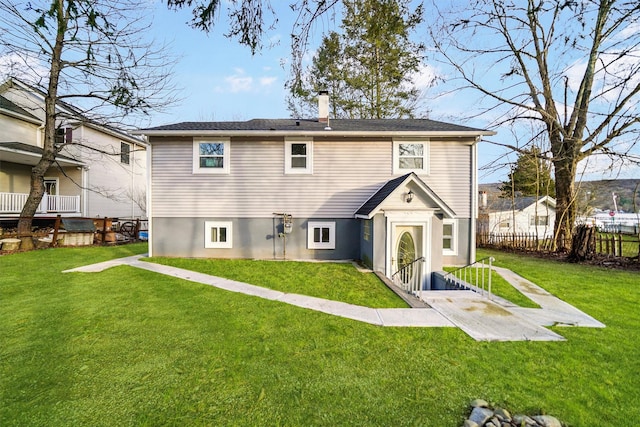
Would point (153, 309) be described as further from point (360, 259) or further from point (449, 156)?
point (449, 156)

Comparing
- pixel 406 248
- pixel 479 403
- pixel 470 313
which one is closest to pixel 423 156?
pixel 406 248

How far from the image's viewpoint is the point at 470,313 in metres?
5.25

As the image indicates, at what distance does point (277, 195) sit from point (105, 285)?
5.47 metres

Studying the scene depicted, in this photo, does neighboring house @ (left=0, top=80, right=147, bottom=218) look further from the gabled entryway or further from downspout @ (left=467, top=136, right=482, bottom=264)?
downspout @ (left=467, top=136, right=482, bottom=264)

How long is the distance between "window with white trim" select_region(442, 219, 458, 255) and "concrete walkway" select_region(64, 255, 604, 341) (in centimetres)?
309

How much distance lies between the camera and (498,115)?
13586 mm

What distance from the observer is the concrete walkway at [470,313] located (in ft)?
14.7

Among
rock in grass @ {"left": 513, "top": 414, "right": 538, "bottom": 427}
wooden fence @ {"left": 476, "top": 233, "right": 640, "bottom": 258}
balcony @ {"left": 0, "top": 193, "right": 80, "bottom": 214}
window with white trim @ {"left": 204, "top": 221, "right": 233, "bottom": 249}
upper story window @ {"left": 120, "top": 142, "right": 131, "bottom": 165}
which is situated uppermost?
upper story window @ {"left": 120, "top": 142, "right": 131, "bottom": 165}

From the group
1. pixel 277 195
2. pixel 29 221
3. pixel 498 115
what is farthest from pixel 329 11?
pixel 29 221

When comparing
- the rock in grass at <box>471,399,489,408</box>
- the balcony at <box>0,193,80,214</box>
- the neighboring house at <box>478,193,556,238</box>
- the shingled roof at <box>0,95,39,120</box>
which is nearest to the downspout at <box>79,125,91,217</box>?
the balcony at <box>0,193,80,214</box>

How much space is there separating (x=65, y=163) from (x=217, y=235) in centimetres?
1220

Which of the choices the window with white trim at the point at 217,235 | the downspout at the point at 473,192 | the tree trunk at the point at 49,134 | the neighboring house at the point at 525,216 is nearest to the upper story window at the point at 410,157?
the downspout at the point at 473,192

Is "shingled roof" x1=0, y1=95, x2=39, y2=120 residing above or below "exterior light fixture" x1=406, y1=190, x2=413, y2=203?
above

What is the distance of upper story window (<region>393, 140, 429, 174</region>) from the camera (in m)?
9.98
